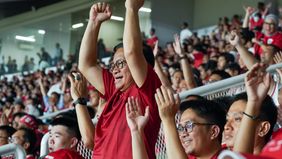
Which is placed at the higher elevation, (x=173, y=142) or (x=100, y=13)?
(x=100, y=13)

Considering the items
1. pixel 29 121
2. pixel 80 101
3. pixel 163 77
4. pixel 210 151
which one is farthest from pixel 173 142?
pixel 29 121

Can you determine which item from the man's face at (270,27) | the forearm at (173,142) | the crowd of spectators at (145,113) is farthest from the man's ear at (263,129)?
the man's face at (270,27)

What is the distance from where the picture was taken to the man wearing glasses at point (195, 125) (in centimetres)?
251

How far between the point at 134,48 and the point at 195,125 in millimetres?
469

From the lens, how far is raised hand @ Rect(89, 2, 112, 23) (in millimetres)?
3203

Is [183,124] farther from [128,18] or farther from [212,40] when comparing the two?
[212,40]

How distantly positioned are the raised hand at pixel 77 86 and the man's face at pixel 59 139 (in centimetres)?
38

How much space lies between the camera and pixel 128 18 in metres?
2.84

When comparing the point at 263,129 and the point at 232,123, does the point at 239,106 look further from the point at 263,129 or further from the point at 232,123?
the point at 263,129

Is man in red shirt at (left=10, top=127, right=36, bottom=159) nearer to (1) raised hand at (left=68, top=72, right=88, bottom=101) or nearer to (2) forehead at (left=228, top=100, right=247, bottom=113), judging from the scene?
(1) raised hand at (left=68, top=72, right=88, bottom=101)

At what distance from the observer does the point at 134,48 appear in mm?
2760

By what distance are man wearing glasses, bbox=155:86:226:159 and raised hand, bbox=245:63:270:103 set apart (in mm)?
327

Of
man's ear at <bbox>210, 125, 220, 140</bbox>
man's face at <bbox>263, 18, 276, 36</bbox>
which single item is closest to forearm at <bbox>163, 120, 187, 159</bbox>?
man's ear at <bbox>210, 125, 220, 140</bbox>

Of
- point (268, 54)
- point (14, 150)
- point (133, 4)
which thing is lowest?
point (14, 150)
